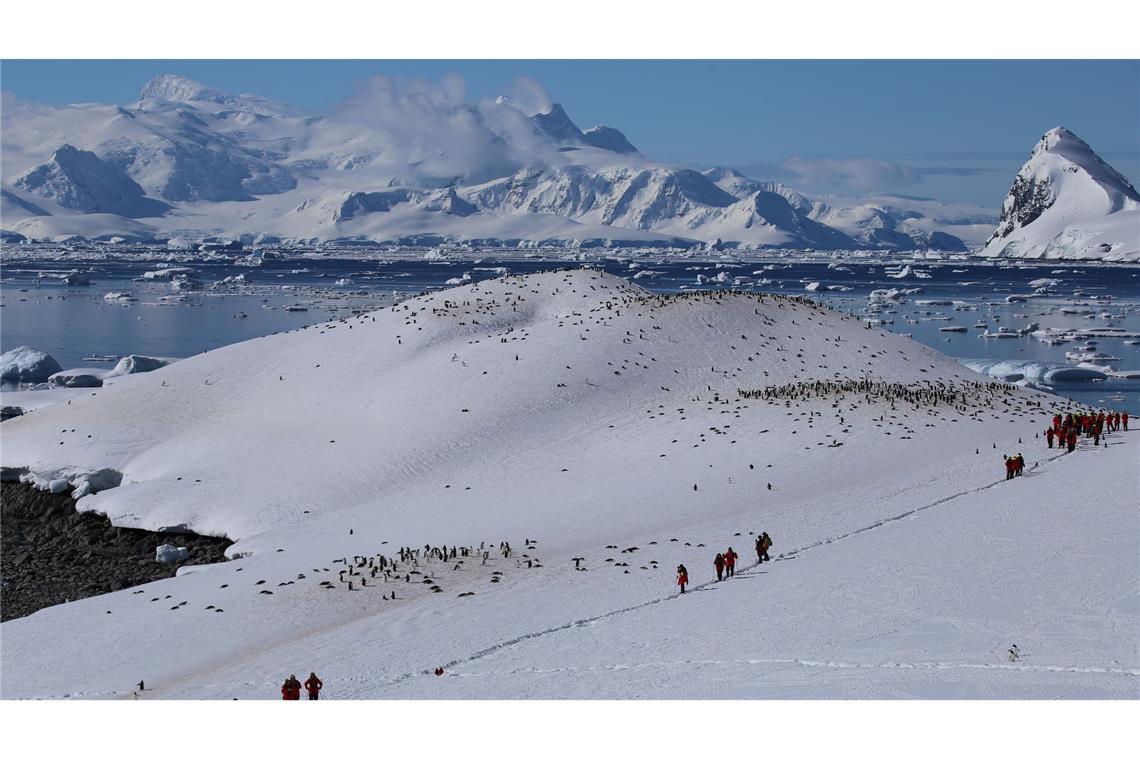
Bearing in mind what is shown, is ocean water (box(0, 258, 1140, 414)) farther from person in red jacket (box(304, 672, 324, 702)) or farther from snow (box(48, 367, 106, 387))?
person in red jacket (box(304, 672, 324, 702))

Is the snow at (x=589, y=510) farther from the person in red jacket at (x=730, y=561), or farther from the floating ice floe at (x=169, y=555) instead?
the floating ice floe at (x=169, y=555)

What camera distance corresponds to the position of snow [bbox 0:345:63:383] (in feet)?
226

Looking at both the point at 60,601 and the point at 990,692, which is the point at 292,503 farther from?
the point at 990,692

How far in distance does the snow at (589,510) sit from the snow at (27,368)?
2084 centimetres

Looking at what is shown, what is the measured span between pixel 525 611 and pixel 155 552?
1376 centimetres

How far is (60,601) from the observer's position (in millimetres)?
31016

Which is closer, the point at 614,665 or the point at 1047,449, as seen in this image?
the point at 614,665

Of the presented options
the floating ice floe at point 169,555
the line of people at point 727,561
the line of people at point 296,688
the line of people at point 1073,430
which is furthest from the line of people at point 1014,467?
the floating ice floe at point 169,555

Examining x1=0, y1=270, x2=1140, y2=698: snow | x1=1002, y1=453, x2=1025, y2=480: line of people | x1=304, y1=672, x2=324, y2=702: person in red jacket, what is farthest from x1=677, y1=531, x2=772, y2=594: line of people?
x1=1002, y1=453, x2=1025, y2=480: line of people

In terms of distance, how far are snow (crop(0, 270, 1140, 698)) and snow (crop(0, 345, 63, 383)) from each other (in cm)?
2084

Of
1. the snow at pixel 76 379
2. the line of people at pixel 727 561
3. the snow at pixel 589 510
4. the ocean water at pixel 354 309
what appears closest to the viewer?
the snow at pixel 589 510

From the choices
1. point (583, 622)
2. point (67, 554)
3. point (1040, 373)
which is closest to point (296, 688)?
point (583, 622)

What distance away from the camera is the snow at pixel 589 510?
21328mm

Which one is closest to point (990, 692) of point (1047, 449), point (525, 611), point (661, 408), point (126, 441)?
point (525, 611)
